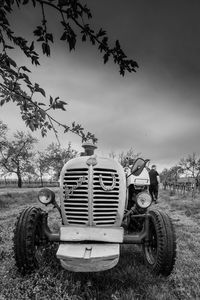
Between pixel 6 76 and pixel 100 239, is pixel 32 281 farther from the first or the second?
pixel 6 76

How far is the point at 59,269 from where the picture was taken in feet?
10.8

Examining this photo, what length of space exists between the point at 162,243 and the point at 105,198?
910 millimetres

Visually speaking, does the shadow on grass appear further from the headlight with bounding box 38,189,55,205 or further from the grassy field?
the headlight with bounding box 38,189,55,205

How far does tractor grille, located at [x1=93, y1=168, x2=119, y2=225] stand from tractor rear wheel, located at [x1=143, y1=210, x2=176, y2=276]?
58cm

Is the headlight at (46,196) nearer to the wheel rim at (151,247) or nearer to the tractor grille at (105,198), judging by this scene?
the tractor grille at (105,198)

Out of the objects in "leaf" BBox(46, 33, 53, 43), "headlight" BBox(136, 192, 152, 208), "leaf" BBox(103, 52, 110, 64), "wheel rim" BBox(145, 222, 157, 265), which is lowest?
"wheel rim" BBox(145, 222, 157, 265)

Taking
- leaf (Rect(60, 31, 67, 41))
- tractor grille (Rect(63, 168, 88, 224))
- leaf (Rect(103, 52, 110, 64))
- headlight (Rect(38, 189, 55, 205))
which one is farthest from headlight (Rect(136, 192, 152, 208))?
leaf (Rect(60, 31, 67, 41))

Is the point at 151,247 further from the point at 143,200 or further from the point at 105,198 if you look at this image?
the point at 105,198

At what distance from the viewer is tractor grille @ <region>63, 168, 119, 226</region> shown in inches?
126

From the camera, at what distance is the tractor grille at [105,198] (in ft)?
10.5

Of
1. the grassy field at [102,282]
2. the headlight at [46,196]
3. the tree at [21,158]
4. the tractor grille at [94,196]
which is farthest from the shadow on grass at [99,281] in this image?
the tree at [21,158]

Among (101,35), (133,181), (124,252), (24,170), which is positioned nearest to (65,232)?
(124,252)

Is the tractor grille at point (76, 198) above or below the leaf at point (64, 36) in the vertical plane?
below

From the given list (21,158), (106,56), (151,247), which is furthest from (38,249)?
(21,158)
